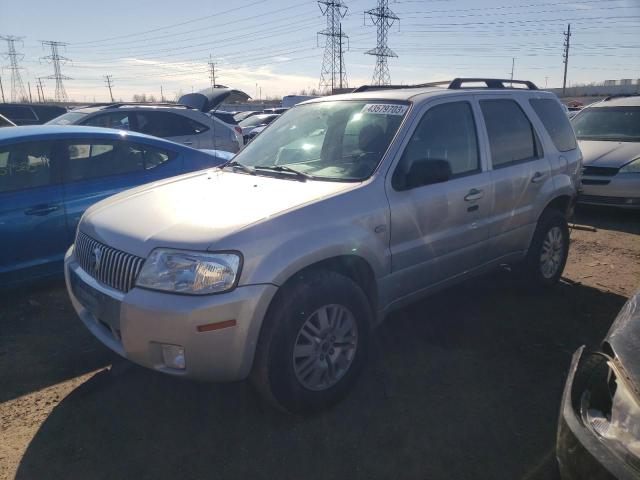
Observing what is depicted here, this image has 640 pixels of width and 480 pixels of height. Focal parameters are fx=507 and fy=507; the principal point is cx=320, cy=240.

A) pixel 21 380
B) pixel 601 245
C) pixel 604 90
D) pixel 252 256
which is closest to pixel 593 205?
pixel 601 245

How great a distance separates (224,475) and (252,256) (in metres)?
1.08

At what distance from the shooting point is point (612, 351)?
2.08m

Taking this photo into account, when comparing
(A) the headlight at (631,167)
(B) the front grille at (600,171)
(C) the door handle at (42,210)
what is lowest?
(B) the front grille at (600,171)

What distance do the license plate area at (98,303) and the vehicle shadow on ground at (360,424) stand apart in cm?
60

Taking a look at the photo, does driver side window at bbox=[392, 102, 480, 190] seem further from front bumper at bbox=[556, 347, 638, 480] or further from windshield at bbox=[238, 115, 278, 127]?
windshield at bbox=[238, 115, 278, 127]

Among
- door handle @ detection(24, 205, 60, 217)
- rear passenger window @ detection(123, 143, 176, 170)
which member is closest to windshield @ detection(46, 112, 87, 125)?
rear passenger window @ detection(123, 143, 176, 170)

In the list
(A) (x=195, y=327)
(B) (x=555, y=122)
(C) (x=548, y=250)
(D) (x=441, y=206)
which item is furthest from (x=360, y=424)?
(B) (x=555, y=122)

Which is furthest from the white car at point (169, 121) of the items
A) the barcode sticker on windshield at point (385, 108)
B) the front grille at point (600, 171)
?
the front grille at point (600, 171)

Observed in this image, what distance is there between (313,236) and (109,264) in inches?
44.8

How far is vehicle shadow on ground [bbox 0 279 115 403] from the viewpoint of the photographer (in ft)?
11.0

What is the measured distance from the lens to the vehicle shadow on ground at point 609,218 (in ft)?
24.3

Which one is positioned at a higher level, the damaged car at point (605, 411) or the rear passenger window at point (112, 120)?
the rear passenger window at point (112, 120)

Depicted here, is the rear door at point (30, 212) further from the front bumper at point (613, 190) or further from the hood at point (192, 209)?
the front bumper at point (613, 190)

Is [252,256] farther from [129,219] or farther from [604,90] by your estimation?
[604,90]
